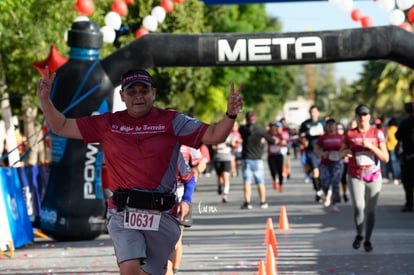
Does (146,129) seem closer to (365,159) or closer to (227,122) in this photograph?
(227,122)

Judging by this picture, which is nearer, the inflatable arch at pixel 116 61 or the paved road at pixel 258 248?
the paved road at pixel 258 248

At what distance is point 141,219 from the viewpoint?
7.36 m

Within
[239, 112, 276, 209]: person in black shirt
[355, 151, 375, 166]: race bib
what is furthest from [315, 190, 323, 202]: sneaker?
[355, 151, 375, 166]: race bib

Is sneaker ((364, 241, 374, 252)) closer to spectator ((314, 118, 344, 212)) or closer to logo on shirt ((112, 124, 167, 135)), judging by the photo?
logo on shirt ((112, 124, 167, 135))

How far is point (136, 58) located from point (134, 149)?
867 centimetres

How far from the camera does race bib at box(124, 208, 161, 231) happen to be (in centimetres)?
736

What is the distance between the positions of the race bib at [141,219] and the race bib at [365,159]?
20.3 feet

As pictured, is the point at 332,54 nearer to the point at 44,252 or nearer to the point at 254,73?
the point at 44,252

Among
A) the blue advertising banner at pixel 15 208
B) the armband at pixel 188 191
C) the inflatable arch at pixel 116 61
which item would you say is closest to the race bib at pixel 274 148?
the inflatable arch at pixel 116 61

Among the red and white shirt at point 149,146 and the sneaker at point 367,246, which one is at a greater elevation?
the red and white shirt at point 149,146

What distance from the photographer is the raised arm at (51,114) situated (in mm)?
7332

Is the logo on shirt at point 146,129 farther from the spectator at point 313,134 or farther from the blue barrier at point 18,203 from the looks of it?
the spectator at point 313,134

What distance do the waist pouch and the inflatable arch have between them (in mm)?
8643

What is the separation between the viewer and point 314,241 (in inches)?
589
